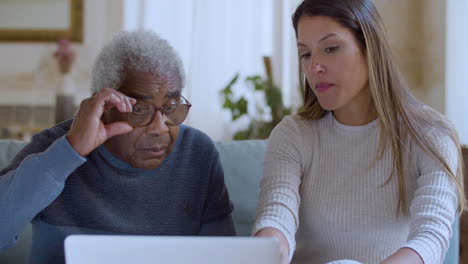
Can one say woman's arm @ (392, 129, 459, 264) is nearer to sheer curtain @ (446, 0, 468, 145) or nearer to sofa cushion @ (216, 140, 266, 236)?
sofa cushion @ (216, 140, 266, 236)

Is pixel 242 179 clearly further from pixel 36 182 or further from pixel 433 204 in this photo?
pixel 36 182

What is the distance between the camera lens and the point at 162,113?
1.09m

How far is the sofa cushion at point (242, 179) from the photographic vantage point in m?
1.52

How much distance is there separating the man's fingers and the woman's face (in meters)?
0.45

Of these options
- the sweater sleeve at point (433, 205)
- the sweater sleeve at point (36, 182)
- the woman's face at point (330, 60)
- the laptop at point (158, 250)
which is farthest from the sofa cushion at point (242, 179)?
the laptop at point (158, 250)

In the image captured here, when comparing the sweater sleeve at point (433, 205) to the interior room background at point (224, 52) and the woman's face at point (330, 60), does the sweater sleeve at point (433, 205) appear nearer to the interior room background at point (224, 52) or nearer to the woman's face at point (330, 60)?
the woman's face at point (330, 60)

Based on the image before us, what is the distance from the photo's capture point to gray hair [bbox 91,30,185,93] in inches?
43.1

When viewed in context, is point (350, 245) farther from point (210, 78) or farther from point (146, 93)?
point (210, 78)

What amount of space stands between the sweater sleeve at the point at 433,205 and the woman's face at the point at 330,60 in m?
0.22

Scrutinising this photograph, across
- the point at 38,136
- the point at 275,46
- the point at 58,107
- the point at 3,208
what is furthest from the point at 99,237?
the point at 275,46

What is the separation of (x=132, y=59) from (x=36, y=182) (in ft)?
1.06

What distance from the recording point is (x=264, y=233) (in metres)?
1.05

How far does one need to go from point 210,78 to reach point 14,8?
1913 mm

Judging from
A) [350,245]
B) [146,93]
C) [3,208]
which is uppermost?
[146,93]
